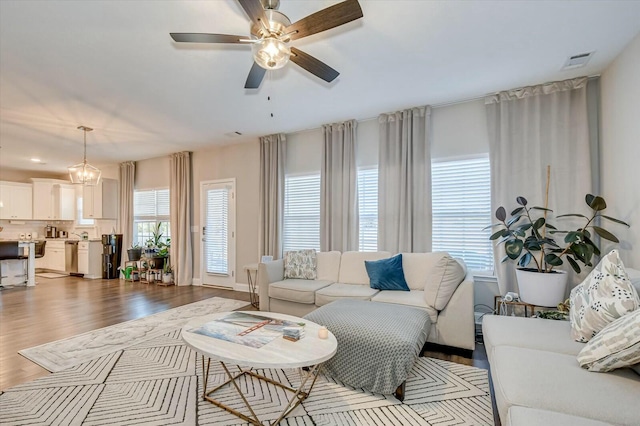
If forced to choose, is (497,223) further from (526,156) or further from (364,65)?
(364,65)

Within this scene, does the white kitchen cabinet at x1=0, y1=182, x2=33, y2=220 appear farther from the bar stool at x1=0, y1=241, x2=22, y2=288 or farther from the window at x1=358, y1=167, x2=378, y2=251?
the window at x1=358, y1=167, x2=378, y2=251

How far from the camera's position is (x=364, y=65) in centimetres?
295

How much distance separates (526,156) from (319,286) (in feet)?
9.30

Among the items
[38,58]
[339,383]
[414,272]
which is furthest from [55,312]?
[414,272]

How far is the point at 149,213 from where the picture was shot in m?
7.03

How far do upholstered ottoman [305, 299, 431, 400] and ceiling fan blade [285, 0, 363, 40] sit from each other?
2.03m

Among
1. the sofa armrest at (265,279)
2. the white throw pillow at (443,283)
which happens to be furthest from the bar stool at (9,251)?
the white throw pillow at (443,283)

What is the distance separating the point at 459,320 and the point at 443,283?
1.22ft

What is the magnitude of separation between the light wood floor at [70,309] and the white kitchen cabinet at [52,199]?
2.21m

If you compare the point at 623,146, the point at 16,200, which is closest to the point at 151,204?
the point at 16,200

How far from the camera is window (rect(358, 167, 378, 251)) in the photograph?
4430 millimetres

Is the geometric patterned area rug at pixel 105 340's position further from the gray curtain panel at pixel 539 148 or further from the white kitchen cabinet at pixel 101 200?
the white kitchen cabinet at pixel 101 200

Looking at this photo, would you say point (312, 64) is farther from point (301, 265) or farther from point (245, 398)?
point (301, 265)

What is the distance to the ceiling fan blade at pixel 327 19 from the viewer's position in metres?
1.61
